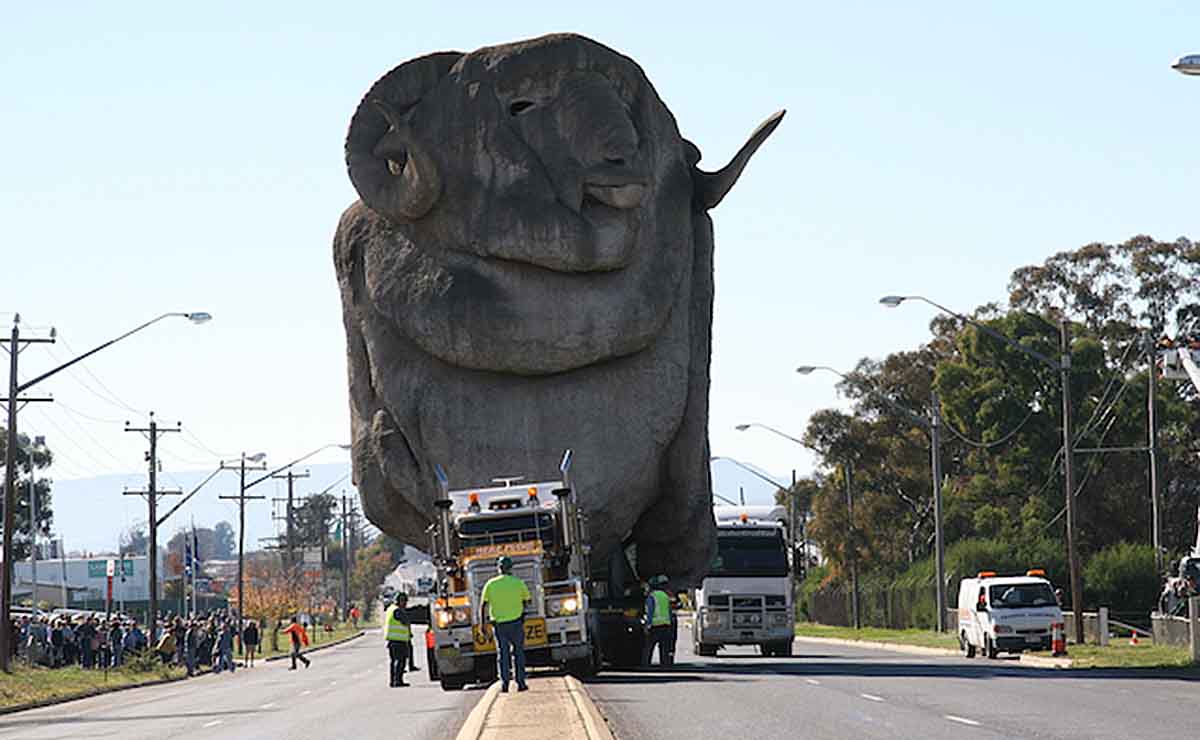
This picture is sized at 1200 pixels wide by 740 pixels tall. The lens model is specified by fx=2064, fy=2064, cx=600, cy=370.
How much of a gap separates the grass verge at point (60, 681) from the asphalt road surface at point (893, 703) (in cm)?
1250

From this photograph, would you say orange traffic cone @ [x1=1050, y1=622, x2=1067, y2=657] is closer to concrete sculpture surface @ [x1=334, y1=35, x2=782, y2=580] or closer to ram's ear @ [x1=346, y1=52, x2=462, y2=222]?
concrete sculpture surface @ [x1=334, y1=35, x2=782, y2=580]

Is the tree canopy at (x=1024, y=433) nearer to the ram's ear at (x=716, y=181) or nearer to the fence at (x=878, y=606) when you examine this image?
the fence at (x=878, y=606)

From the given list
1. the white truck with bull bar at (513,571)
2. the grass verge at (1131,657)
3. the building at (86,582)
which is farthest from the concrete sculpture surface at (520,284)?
the building at (86,582)

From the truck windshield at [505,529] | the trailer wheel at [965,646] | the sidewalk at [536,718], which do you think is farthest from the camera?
the trailer wheel at [965,646]

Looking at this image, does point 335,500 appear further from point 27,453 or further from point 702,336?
point 702,336

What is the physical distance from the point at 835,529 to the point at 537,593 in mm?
51581

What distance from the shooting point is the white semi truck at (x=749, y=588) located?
43.3 m

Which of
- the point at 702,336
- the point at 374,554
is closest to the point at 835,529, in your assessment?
the point at 702,336

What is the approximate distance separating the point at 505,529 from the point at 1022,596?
56.2ft

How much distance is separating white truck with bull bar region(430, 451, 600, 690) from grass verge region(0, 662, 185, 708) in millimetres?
11843

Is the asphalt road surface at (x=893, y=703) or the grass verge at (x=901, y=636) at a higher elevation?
the grass verge at (x=901, y=636)

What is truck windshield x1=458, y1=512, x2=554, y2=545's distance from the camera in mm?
27953

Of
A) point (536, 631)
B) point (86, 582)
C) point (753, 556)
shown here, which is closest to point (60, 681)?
point (753, 556)

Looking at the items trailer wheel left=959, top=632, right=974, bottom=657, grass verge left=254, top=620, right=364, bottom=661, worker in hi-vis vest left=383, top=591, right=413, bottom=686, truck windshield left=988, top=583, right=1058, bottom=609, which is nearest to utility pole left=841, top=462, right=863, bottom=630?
grass verge left=254, top=620, right=364, bottom=661
